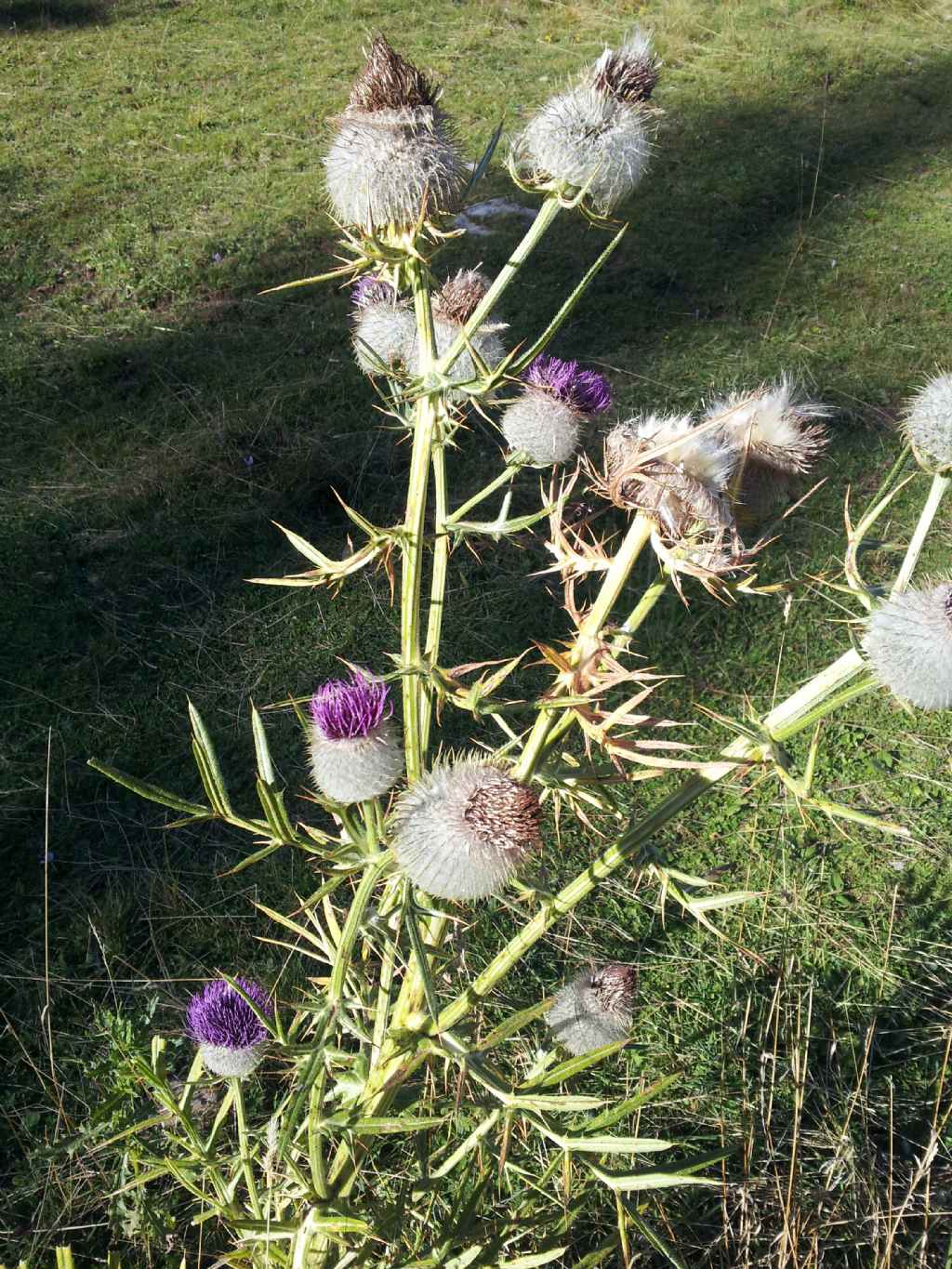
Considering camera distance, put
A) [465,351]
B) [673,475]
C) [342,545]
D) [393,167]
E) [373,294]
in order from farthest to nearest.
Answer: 1. [342,545]
2. [373,294]
3. [465,351]
4. [393,167]
5. [673,475]

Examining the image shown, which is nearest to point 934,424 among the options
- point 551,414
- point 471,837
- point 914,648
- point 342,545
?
point 914,648

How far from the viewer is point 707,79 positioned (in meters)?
6.87

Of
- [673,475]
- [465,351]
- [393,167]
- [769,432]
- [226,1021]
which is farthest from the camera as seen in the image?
[465,351]

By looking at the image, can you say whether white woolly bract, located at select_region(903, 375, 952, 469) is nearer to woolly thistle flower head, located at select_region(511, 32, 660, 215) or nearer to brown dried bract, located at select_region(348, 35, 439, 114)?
woolly thistle flower head, located at select_region(511, 32, 660, 215)

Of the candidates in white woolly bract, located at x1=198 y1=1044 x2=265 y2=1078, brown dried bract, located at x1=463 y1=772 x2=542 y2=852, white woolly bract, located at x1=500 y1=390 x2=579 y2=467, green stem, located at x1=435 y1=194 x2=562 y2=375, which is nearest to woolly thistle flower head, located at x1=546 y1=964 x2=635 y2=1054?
white woolly bract, located at x1=198 y1=1044 x2=265 y2=1078

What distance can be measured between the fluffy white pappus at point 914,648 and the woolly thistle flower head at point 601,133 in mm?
642

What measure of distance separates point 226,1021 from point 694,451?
3.21ft

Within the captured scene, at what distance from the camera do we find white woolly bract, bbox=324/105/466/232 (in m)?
1.25

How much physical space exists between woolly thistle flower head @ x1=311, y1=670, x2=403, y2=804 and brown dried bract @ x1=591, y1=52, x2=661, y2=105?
864 mm

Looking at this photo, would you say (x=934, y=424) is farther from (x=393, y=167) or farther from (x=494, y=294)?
(x=393, y=167)

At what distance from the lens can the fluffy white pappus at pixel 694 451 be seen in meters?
1.03

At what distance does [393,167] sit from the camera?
1.27 m

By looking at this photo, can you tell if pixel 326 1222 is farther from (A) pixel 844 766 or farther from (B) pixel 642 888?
(A) pixel 844 766

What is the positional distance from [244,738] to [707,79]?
6.14 metres
